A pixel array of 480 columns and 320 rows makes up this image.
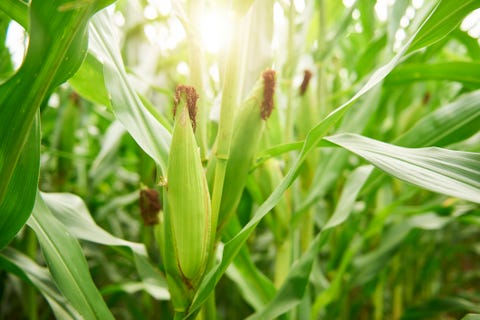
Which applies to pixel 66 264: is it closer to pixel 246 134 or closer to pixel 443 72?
pixel 246 134

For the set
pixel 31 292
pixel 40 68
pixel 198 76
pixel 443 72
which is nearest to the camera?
pixel 40 68

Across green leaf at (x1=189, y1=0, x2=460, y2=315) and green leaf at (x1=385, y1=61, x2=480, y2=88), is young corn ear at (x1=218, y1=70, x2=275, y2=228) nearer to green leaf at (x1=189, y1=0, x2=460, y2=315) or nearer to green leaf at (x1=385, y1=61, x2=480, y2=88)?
green leaf at (x1=189, y1=0, x2=460, y2=315)

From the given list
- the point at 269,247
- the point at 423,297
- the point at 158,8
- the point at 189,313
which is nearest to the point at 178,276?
the point at 189,313

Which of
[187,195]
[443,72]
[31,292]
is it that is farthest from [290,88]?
[31,292]

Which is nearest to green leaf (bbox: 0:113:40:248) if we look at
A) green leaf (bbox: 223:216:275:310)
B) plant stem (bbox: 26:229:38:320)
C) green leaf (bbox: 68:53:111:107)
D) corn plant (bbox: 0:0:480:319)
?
corn plant (bbox: 0:0:480:319)

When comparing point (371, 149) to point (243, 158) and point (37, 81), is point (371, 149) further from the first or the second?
point (37, 81)
